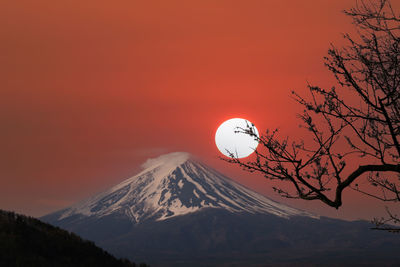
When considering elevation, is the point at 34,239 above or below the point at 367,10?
below

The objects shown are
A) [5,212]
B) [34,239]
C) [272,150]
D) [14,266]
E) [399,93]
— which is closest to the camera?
[399,93]

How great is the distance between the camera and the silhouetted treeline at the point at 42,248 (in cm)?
1598

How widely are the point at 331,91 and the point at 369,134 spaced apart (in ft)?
4.33

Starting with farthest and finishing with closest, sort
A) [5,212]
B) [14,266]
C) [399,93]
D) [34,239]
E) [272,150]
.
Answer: [5,212] → [34,239] → [14,266] → [272,150] → [399,93]

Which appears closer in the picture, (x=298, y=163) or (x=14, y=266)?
(x=298, y=163)

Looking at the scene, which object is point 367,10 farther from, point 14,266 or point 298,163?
point 14,266

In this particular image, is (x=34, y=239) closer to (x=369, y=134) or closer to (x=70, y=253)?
(x=70, y=253)

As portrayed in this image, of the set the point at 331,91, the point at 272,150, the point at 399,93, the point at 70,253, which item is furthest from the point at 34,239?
the point at 399,93

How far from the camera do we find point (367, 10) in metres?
12.1

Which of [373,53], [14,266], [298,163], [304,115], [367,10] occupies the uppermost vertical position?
[367,10]

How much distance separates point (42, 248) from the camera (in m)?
17.2

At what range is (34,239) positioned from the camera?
57.7 feet

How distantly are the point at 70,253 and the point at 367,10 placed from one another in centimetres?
1171

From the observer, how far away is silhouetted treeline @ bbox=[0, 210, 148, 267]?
1598 cm
